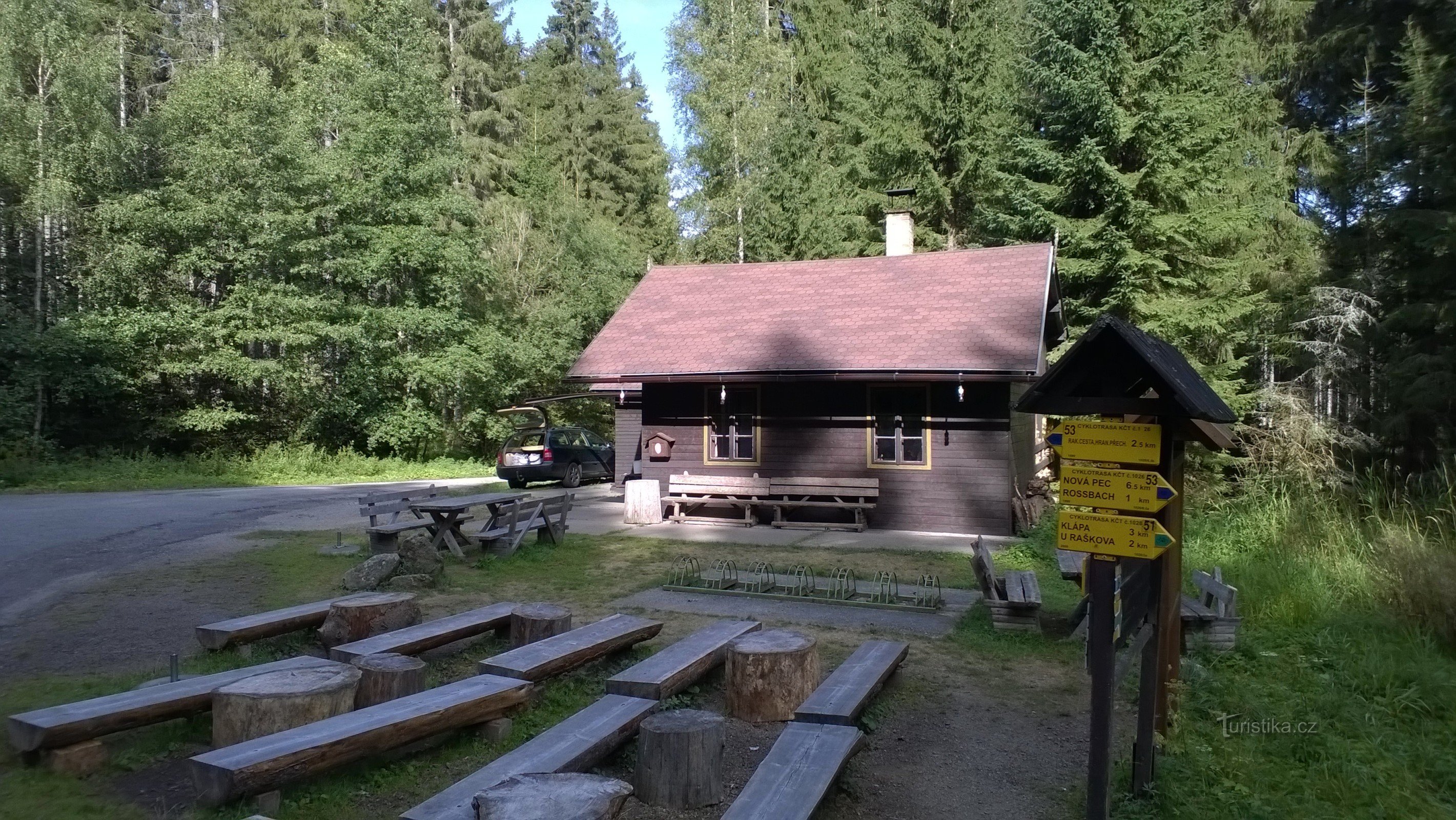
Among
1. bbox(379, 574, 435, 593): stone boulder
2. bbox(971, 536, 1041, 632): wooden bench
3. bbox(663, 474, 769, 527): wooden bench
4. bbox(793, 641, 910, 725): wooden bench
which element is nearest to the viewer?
bbox(793, 641, 910, 725): wooden bench

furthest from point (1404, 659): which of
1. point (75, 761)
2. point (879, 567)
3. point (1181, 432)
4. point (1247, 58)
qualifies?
point (1247, 58)

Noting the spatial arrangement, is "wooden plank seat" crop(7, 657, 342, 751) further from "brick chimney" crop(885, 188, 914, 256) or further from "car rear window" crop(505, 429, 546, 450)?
"car rear window" crop(505, 429, 546, 450)

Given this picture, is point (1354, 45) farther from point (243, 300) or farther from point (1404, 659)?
point (243, 300)

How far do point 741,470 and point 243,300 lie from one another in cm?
1633

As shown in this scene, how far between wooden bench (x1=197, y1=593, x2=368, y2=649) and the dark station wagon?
44.3 ft

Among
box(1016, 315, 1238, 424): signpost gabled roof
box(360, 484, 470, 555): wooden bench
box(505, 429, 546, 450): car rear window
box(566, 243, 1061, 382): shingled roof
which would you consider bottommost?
box(360, 484, 470, 555): wooden bench

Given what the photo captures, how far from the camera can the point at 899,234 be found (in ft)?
62.8

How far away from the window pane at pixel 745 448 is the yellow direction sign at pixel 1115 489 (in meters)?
11.5

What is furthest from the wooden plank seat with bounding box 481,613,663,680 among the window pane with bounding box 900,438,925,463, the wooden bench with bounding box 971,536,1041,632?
the window pane with bounding box 900,438,925,463

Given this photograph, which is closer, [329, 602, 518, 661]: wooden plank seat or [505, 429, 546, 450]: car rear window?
[329, 602, 518, 661]: wooden plank seat

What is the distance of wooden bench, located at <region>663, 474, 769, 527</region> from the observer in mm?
15031

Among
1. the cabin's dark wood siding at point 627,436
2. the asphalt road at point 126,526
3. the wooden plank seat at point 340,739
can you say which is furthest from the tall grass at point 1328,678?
the cabin's dark wood siding at point 627,436

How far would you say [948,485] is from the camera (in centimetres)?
1434

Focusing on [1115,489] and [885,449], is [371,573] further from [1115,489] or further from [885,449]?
[885,449]
